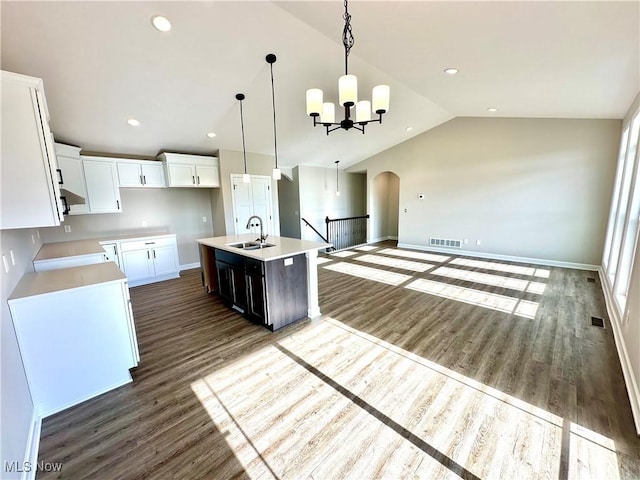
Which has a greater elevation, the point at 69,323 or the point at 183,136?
the point at 183,136

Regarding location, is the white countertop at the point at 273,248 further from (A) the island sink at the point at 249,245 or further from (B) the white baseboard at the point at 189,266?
(B) the white baseboard at the point at 189,266

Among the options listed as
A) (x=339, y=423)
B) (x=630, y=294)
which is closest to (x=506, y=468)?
(x=339, y=423)

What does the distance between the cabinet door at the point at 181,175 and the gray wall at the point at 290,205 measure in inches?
118

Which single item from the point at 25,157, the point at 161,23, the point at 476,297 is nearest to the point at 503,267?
the point at 476,297

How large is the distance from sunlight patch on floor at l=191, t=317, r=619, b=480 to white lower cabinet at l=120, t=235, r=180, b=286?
3393 millimetres

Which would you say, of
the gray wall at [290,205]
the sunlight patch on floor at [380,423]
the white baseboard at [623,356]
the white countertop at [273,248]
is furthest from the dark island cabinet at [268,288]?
the gray wall at [290,205]

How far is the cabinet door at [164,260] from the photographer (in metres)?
4.95

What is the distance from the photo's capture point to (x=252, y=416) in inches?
75.1

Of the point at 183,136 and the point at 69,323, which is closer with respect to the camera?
the point at 69,323

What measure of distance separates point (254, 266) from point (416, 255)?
488 cm

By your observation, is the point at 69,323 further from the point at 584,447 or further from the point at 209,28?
the point at 584,447

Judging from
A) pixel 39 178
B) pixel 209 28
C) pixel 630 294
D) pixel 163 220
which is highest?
pixel 209 28

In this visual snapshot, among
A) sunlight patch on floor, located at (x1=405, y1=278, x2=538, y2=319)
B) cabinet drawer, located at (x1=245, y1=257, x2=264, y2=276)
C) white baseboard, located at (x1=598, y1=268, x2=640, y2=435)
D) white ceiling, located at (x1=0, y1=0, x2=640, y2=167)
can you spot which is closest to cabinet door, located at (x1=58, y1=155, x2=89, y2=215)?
white ceiling, located at (x1=0, y1=0, x2=640, y2=167)

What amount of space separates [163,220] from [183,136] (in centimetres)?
188
